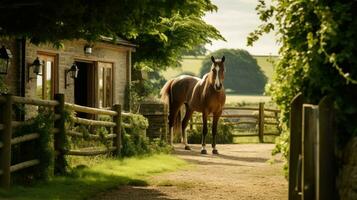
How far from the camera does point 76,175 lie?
11672 mm

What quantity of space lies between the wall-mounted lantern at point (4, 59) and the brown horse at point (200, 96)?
18.9ft

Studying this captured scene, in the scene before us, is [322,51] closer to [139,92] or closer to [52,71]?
[52,71]

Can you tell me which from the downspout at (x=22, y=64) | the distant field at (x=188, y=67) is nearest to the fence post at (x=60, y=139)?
the downspout at (x=22, y=64)

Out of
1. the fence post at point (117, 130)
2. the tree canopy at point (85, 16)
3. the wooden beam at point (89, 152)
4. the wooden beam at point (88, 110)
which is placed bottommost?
the wooden beam at point (89, 152)

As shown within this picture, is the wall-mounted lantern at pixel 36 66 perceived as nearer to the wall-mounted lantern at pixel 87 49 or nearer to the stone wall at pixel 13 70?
the stone wall at pixel 13 70

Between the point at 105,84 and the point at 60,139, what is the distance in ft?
29.4

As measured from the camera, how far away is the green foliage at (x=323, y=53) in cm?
545

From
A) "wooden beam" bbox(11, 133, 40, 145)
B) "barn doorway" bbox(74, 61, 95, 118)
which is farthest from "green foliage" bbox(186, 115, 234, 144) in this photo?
"wooden beam" bbox(11, 133, 40, 145)

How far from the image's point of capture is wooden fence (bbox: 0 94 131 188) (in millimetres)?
9891

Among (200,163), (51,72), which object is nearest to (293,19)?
(200,163)

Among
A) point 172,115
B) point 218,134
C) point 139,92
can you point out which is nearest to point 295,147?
point 172,115

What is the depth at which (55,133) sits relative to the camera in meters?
11.9

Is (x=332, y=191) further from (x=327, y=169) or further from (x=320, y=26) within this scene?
(x=320, y=26)

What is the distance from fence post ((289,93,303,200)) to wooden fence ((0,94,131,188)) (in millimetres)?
5167
